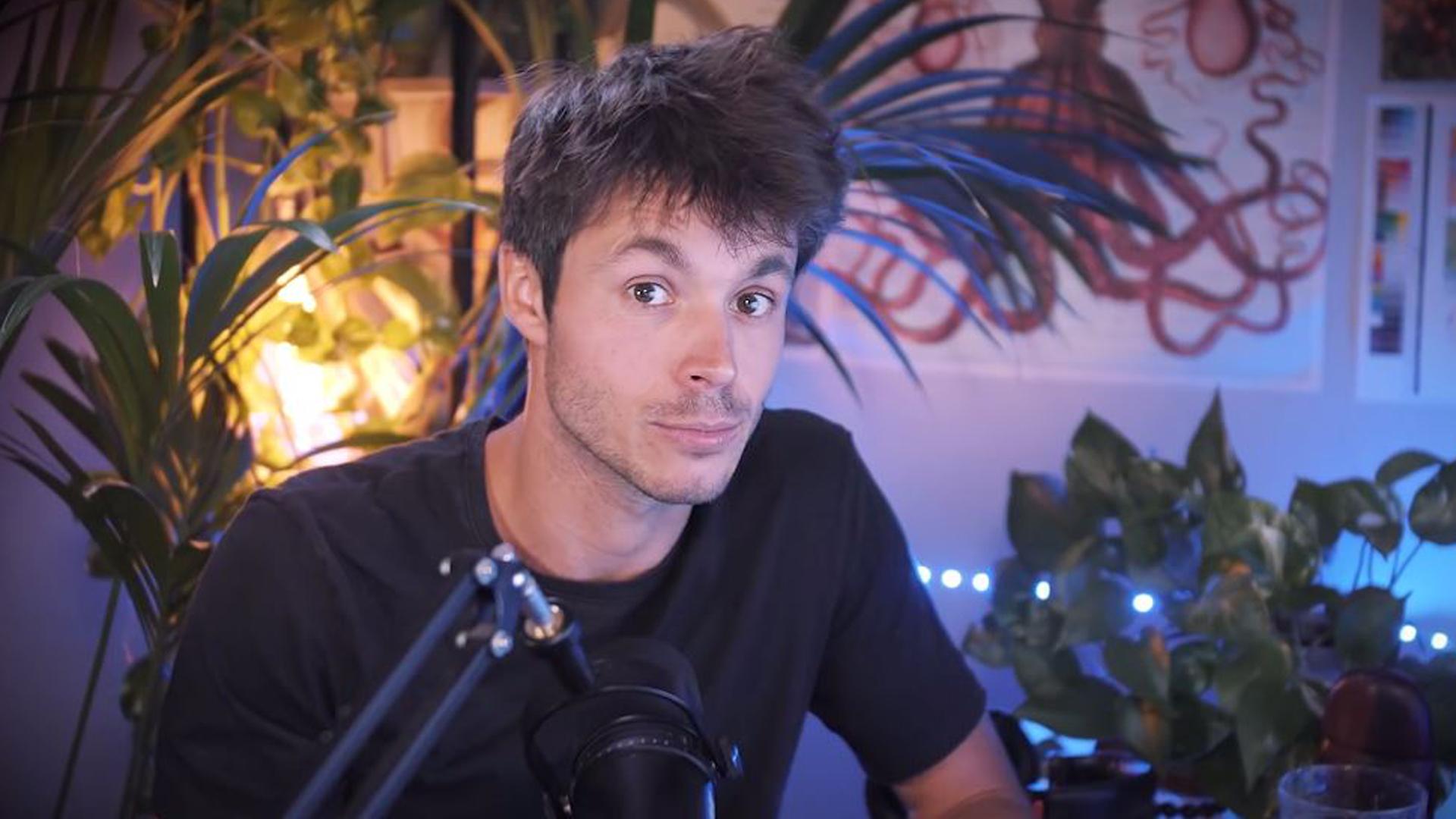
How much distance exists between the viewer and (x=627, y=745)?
78 cm

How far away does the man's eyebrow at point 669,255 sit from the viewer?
139cm

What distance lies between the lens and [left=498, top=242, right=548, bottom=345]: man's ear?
151 cm

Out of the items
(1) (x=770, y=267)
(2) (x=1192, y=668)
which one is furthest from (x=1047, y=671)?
(1) (x=770, y=267)

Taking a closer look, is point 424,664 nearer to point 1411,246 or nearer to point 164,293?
point 164,293

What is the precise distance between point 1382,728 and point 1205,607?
0.99 ft

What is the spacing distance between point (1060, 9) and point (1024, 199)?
46 centimetres

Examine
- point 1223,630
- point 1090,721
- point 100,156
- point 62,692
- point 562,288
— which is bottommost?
point 62,692

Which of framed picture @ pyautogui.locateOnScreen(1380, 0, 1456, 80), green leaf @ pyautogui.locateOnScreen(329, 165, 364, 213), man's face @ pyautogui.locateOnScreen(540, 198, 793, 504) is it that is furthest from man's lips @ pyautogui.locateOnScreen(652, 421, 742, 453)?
framed picture @ pyautogui.locateOnScreen(1380, 0, 1456, 80)

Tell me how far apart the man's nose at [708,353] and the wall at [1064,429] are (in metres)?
1.11

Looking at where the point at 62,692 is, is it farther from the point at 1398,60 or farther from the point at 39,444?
the point at 1398,60

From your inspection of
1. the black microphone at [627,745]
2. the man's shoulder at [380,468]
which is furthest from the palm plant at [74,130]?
the black microphone at [627,745]

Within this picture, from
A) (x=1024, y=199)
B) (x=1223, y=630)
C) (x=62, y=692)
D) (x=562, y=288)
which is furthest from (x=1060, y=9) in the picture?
(x=62, y=692)

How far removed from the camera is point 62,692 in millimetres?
2717

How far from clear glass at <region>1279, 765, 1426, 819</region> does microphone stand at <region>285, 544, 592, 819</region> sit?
0.93 meters
